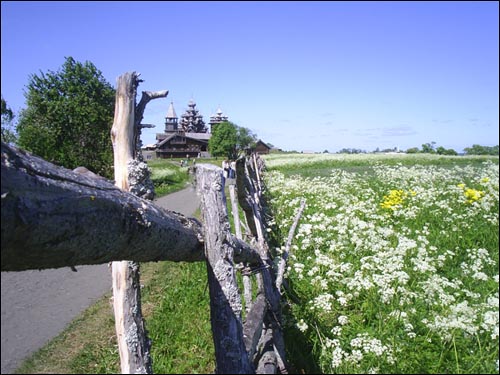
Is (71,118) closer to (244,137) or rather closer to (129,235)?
(129,235)

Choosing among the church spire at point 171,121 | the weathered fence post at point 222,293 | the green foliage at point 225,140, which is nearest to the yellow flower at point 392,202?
the weathered fence post at point 222,293

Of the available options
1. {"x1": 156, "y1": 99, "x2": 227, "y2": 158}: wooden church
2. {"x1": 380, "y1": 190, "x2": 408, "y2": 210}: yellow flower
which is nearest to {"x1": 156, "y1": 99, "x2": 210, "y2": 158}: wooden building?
{"x1": 156, "y1": 99, "x2": 227, "y2": 158}: wooden church

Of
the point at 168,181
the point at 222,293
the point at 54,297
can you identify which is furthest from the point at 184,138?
the point at 222,293

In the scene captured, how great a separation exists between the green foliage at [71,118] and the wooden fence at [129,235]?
11702mm

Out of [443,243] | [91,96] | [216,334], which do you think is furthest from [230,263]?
[91,96]

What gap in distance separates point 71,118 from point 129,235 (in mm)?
18318

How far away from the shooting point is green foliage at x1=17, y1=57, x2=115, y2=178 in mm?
14220

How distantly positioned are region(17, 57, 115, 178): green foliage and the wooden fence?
1170cm

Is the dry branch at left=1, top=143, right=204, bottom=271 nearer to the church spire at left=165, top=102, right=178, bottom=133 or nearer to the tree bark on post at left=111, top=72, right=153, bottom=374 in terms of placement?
the tree bark on post at left=111, top=72, right=153, bottom=374

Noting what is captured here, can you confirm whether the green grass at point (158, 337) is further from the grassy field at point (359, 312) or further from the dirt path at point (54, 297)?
the dirt path at point (54, 297)

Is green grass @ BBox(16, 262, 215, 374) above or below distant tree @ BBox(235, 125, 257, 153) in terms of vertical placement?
below

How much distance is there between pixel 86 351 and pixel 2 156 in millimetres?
4271

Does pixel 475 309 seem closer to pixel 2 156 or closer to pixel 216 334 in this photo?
pixel 216 334

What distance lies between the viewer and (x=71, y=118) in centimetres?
1689
